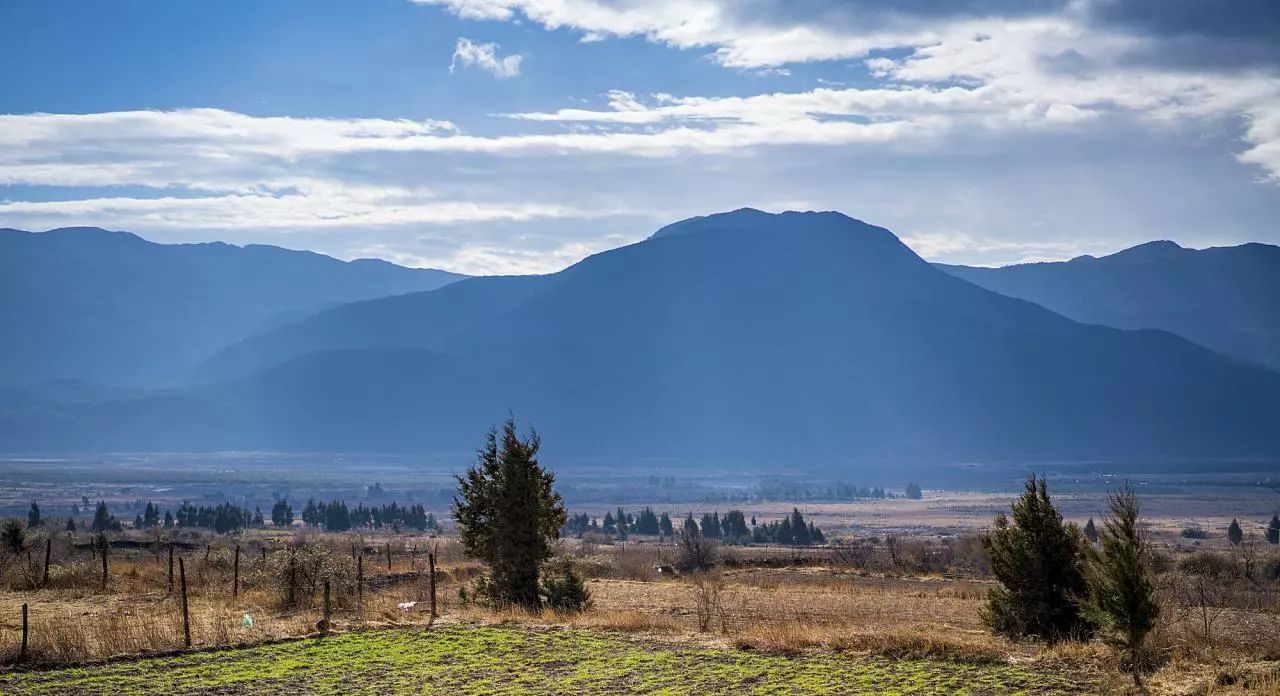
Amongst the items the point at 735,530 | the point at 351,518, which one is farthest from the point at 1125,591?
the point at 351,518

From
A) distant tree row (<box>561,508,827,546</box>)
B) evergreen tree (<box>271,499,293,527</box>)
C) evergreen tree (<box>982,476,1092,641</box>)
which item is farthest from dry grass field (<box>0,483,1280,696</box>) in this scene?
evergreen tree (<box>271,499,293,527</box>)

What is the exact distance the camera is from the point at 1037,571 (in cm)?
2203

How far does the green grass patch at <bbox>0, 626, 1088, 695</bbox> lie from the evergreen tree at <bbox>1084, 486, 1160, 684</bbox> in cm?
106

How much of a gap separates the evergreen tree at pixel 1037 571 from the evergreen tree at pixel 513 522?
10.1 meters

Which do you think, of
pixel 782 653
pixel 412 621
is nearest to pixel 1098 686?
pixel 782 653

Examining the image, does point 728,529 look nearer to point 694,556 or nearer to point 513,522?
point 694,556

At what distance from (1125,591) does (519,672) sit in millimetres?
8876

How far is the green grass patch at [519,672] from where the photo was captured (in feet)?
56.5

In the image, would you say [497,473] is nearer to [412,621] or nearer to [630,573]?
[412,621]

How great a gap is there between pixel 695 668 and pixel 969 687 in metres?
4.35

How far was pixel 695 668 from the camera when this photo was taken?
18984 mm

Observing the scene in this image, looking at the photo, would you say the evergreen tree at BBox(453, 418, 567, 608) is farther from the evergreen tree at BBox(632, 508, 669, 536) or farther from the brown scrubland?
the evergreen tree at BBox(632, 508, 669, 536)

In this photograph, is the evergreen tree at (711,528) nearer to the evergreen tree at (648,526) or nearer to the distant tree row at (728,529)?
the distant tree row at (728,529)

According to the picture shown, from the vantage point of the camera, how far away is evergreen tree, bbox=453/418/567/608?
28016 mm
